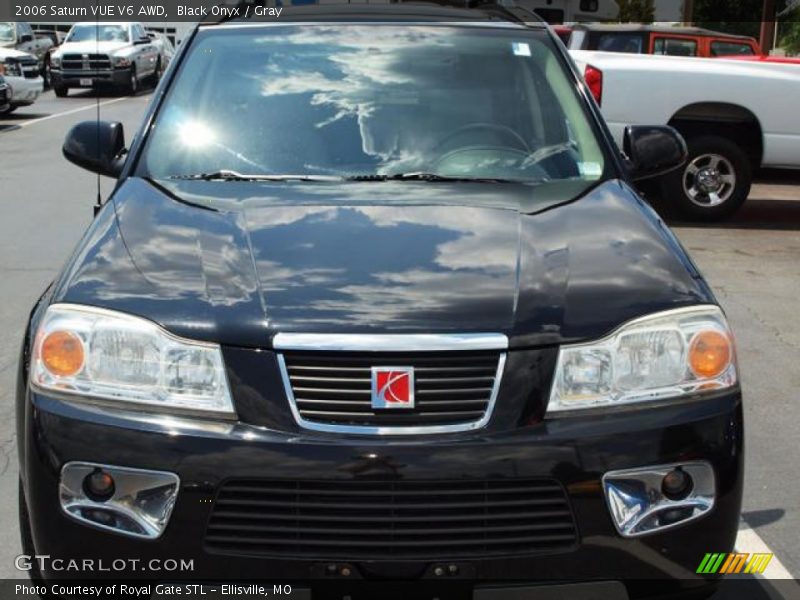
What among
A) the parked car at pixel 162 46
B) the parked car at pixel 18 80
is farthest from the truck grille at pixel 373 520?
the parked car at pixel 162 46

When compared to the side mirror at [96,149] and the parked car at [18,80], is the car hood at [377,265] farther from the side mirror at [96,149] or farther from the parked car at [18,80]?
the parked car at [18,80]

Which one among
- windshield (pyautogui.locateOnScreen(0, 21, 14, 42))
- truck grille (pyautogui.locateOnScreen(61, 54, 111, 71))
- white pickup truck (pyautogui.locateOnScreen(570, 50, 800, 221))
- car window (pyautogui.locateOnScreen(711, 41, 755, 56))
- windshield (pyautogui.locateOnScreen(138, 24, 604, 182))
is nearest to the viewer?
windshield (pyautogui.locateOnScreen(138, 24, 604, 182))

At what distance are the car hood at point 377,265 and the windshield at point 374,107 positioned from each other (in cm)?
41

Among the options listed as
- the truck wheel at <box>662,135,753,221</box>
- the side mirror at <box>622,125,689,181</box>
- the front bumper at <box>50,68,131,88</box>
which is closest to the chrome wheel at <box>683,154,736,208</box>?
the truck wheel at <box>662,135,753,221</box>

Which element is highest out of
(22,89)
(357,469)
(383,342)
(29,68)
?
(383,342)

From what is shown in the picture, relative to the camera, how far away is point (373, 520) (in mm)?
2908

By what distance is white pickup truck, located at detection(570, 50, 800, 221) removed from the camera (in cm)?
1130

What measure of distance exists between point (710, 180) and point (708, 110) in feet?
2.16

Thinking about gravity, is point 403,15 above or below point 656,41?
above

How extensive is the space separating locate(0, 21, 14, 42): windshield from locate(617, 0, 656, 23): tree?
67.9 feet

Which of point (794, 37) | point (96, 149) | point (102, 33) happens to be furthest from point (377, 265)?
point (102, 33)

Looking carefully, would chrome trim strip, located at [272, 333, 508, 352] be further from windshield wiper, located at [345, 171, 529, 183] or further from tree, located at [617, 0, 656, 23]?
tree, located at [617, 0, 656, 23]

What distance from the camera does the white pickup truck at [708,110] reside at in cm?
1130

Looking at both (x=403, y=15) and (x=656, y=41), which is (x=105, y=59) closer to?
(x=656, y=41)
